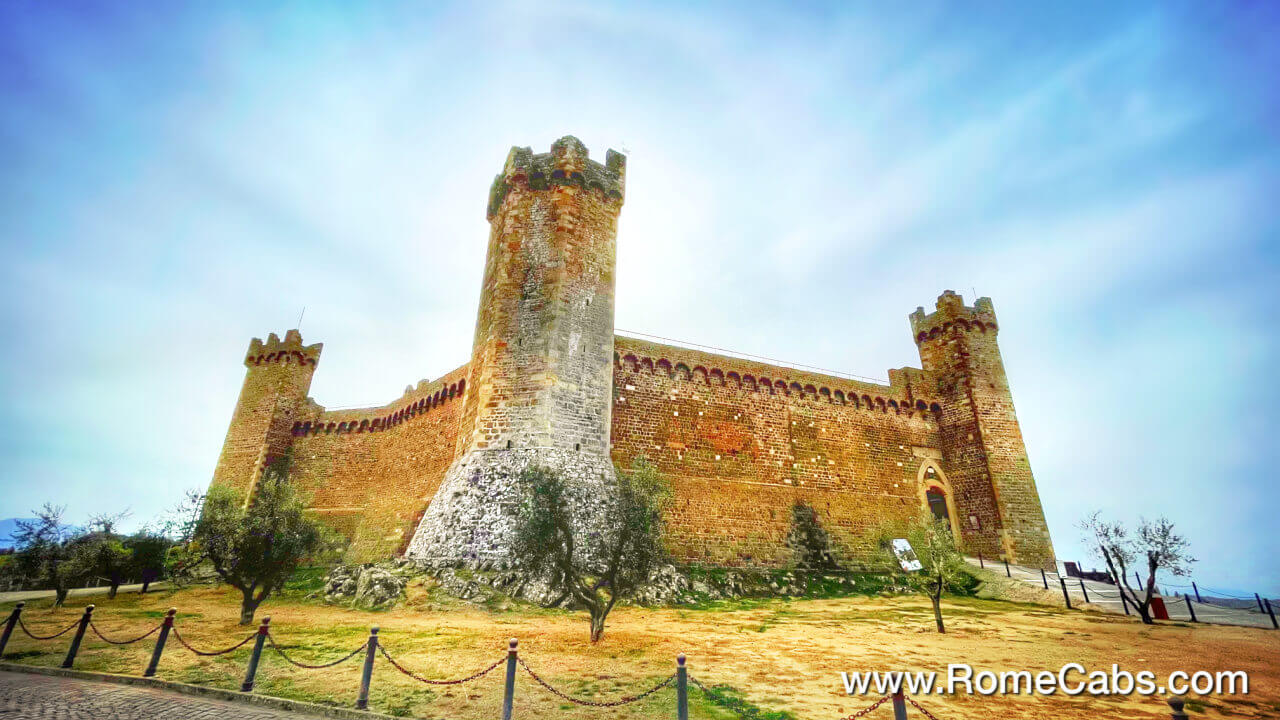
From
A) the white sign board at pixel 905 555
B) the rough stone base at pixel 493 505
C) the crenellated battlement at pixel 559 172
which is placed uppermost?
the crenellated battlement at pixel 559 172

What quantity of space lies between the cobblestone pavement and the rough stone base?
22.3ft

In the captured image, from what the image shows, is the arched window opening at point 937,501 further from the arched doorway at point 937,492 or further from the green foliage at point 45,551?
the green foliage at point 45,551

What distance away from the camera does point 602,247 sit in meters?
18.9

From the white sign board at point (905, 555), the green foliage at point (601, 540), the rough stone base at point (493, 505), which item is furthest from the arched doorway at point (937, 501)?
the green foliage at point (601, 540)

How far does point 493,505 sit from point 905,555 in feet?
54.4

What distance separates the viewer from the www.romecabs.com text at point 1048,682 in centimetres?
723

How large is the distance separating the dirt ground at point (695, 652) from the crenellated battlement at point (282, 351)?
48.9 ft

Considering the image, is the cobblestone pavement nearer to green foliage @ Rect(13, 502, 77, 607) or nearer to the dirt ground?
the dirt ground

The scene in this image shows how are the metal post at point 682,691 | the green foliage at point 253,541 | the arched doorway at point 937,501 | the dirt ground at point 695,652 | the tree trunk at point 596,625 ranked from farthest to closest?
1. the arched doorway at point 937,501
2. the green foliage at point 253,541
3. the tree trunk at point 596,625
4. the dirt ground at point 695,652
5. the metal post at point 682,691

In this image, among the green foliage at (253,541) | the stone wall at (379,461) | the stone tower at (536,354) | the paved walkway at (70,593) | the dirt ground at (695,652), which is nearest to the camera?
the dirt ground at (695,652)

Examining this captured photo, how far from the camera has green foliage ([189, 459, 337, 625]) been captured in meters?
11.6

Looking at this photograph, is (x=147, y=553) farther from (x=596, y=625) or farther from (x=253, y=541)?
(x=596, y=625)

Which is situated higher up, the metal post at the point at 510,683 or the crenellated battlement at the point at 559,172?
the crenellated battlement at the point at 559,172

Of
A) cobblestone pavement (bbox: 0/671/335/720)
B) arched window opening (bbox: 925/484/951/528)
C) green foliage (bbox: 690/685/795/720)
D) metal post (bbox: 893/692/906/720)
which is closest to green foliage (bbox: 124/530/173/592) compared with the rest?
cobblestone pavement (bbox: 0/671/335/720)
